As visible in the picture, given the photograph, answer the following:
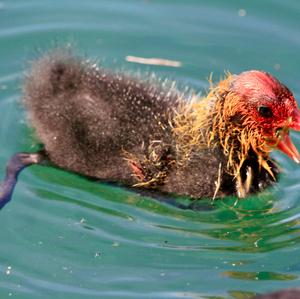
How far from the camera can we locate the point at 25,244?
A: 18.5 feet

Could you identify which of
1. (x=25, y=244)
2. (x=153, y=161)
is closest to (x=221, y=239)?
Answer: (x=153, y=161)

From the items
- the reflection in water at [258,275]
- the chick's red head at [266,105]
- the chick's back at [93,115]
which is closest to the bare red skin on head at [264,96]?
the chick's red head at [266,105]

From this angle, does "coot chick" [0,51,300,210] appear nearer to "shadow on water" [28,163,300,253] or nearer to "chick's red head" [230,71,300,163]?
"chick's red head" [230,71,300,163]

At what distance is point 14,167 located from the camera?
6152 millimetres

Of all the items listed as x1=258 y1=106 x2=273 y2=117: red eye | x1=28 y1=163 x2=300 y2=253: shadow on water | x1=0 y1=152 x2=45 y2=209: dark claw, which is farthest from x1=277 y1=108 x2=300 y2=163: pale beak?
x1=0 y1=152 x2=45 y2=209: dark claw

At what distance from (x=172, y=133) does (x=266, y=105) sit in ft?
2.02

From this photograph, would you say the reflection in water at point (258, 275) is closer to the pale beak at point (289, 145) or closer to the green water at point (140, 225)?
the green water at point (140, 225)

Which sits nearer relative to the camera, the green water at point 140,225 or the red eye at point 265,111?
the green water at point 140,225

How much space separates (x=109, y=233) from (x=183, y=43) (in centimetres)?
245

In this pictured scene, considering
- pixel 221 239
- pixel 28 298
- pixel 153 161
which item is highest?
pixel 153 161

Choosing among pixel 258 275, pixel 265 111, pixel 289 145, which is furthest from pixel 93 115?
pixel 258 275

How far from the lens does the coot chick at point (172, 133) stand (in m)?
5.66

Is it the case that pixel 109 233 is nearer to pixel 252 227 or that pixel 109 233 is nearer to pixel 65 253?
pixel 65 253

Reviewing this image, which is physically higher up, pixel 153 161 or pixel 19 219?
pixel 153 161
